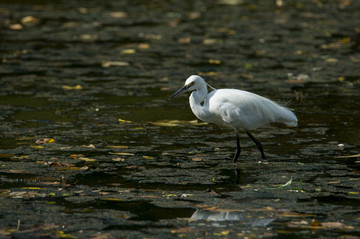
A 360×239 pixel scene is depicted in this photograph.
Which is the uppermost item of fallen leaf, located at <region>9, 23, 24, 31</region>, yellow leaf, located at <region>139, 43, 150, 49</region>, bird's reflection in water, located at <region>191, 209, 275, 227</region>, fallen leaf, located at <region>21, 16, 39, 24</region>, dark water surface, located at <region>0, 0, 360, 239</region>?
fallen leaf, located at <region>21, 16, 39, 24</region>

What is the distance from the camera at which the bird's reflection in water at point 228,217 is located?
15.8ft

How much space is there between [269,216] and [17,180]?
2346 millimetres

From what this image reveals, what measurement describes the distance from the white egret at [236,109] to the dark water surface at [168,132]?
0.36 meters

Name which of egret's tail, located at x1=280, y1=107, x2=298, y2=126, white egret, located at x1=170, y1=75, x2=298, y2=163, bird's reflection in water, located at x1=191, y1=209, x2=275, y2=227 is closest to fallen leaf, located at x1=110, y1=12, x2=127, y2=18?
white egret, located at x1=170, y1=75, x2=298, y2=163

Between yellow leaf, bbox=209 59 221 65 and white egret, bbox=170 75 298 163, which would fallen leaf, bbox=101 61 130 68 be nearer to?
yellow leaf, bbox=209 59 221 65

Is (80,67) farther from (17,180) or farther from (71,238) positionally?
(71,238)

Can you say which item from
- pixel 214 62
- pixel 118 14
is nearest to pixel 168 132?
pixel 214 62

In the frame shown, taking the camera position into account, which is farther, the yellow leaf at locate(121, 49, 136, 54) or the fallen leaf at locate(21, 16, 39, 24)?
the fallen leaf at locate(21, 16, 39, 24)

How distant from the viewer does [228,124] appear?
22.6 ft

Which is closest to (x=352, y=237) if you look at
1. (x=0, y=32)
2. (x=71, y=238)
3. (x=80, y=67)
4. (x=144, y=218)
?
(x=144, y=218)

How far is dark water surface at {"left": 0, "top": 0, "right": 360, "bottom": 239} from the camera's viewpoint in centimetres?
496

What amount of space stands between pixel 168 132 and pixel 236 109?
1352 millimetres

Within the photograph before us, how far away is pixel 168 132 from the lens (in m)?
7.81

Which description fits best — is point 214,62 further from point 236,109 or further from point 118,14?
point 118,14
